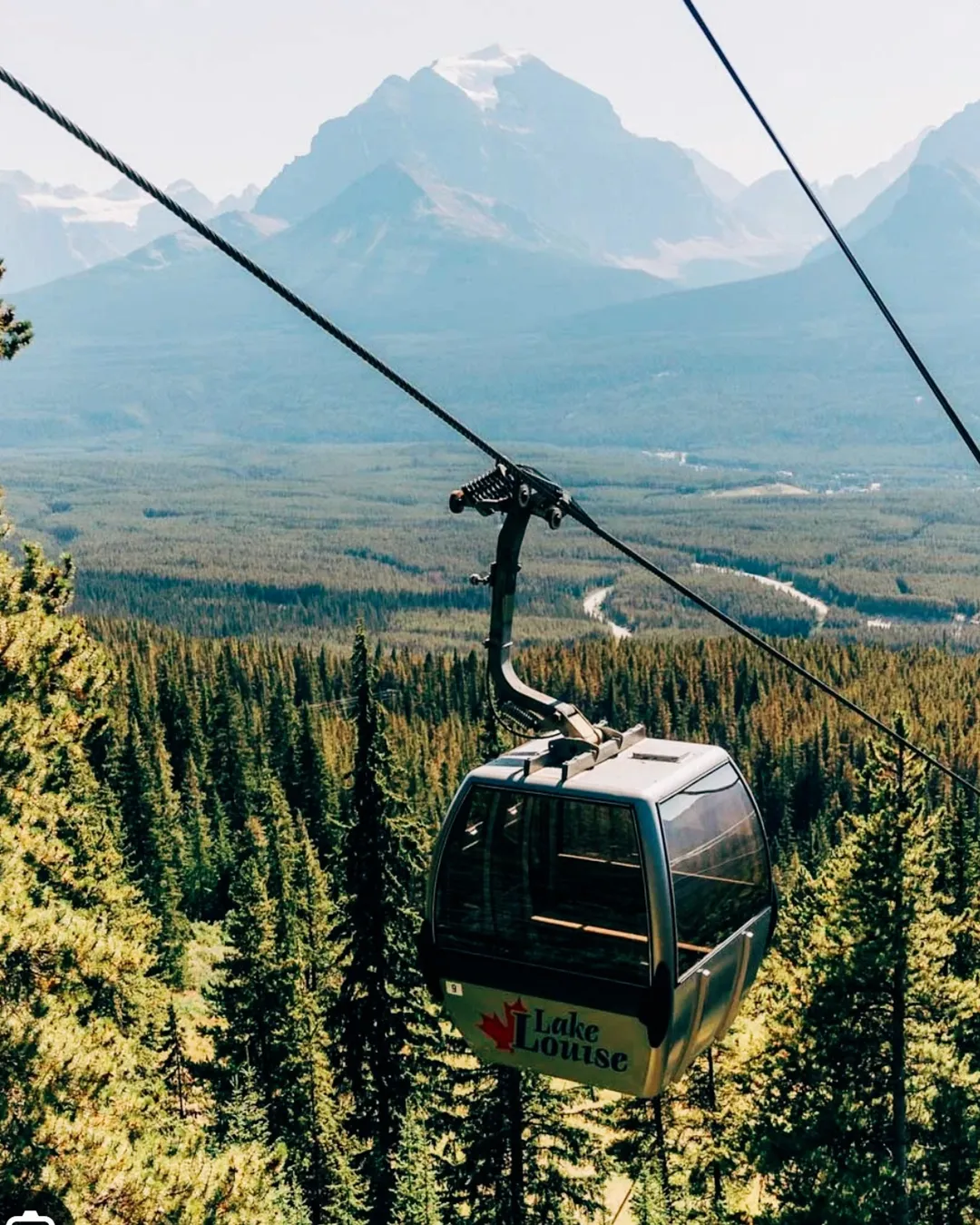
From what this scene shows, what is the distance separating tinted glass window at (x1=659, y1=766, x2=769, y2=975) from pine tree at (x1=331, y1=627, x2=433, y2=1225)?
17.2 meters

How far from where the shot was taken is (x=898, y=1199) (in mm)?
23125

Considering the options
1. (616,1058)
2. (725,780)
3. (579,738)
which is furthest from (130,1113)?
(725,780)

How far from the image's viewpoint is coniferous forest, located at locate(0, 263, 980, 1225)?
13672mm

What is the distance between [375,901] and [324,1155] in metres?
7.67

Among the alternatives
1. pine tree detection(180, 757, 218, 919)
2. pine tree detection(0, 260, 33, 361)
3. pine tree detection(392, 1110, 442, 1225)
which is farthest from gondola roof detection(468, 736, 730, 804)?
pine tree detection(180, 757, 218, 919)

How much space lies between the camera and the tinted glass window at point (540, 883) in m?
12.2

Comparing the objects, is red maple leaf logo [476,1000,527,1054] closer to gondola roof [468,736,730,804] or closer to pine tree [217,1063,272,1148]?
gondola roof [468,736,730,804]

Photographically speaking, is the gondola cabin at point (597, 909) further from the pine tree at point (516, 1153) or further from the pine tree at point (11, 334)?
the pine tree at point (516, 1153)

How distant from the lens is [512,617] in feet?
37.6

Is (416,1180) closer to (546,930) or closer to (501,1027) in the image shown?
(501,1027)

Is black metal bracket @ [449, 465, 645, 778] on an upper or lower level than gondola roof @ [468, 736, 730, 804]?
upper

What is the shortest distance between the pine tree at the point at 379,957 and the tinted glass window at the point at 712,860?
17200mm

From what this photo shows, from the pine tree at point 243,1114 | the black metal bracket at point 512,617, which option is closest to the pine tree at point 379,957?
the pine tree at point 243,1114

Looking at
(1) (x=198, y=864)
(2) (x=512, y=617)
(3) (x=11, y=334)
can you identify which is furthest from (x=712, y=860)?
(1) (x=198, y=864)
